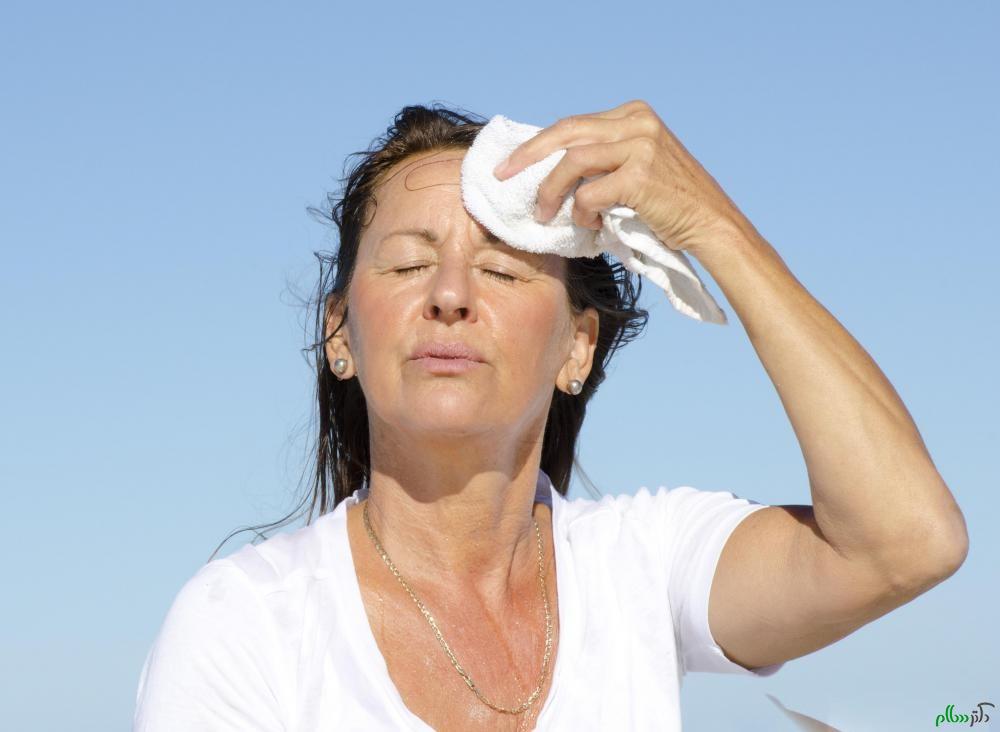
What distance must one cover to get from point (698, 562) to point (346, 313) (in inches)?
45.1

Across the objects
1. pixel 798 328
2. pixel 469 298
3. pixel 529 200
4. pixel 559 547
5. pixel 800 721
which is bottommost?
pixel 800 721

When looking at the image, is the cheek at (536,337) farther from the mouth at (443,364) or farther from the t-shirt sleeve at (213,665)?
the t-shirt sleeve at (213,665)

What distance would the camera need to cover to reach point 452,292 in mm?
2816

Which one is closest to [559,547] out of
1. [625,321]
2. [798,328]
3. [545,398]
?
[545,398]

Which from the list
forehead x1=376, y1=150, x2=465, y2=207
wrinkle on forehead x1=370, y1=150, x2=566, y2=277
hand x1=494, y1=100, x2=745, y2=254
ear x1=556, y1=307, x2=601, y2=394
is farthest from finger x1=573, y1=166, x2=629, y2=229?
ear x1=556, y1=307, x2=601, y2=394

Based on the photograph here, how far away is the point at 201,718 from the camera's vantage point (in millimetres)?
2539

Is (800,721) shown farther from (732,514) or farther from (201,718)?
(201,718)

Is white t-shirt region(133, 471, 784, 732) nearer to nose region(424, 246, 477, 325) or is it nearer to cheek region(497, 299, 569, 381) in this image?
cheek region(497, 299, 569, 381)

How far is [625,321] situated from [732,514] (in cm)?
74

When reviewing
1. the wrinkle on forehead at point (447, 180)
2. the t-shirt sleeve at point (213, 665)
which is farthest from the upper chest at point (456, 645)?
the wrinkle on forehead at point (447, 180)

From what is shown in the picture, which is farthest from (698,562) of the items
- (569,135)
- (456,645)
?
(569,135)

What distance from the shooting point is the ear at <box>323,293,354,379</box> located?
3.25 m

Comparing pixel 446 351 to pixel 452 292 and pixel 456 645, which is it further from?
pixel 456 645

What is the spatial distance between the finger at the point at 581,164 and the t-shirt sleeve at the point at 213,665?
3.69ft
